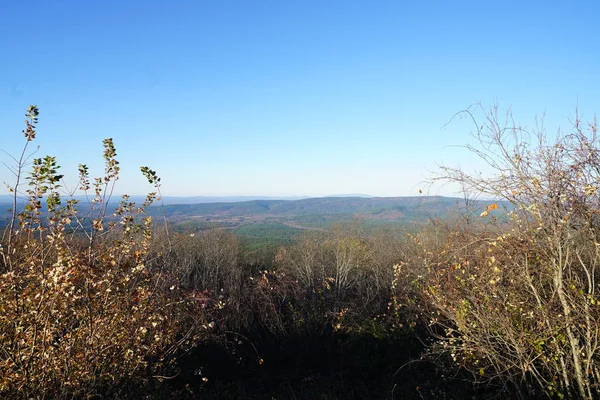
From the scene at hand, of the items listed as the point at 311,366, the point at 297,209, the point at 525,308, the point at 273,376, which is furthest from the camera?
the point at 297,209

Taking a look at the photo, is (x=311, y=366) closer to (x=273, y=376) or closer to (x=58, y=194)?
(x=273, y=376)

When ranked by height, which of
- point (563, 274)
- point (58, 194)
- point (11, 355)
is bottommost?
point (11, 355)

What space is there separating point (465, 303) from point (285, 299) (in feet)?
30.7

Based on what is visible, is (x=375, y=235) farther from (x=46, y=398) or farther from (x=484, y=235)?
(x=46, y=398)

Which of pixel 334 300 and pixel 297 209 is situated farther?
pixel 297 209

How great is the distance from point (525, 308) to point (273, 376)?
20.8ft

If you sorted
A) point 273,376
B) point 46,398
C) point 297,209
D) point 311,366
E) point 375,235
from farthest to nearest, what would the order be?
point 297,209 < point 375,235 < point 311,366 < point 273,376 < point 46,398

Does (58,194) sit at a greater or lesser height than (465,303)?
greater

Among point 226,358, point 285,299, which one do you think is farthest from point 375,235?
point 226,358

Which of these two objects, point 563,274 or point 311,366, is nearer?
point 563,274

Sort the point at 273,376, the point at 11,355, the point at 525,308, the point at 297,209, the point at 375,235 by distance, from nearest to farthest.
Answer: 1. the point at 11,355
2. the point at 525,308
3. the point at 273,376
4. the point at 375,235
5. the point at 297,209

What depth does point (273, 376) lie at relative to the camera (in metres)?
9.00

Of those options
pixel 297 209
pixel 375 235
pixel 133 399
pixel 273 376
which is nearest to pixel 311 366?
pixel 273 376

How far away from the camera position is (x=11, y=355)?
3266 mm
